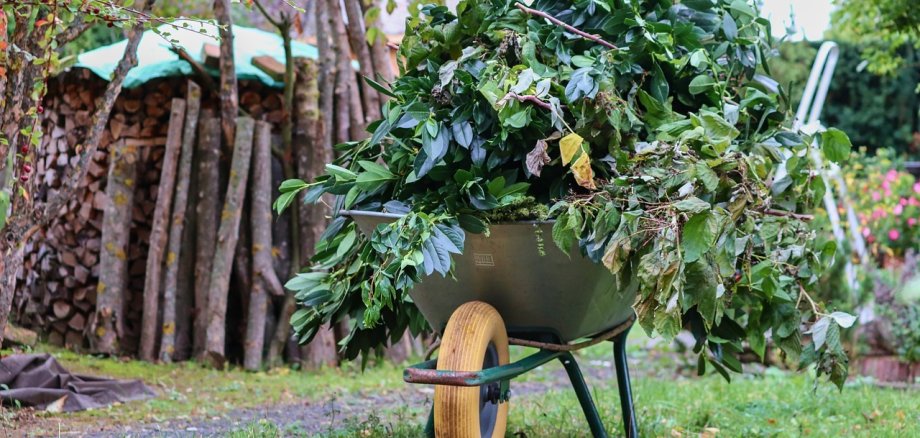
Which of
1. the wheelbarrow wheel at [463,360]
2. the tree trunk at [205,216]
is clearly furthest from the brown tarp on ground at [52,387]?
the wheelbarrow wheel at [463,360]

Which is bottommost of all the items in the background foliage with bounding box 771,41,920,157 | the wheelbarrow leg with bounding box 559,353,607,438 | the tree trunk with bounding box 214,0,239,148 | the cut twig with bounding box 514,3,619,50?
the wheelbarrow leg with bounding box 559,353,607,438

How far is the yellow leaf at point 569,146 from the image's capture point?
200cm

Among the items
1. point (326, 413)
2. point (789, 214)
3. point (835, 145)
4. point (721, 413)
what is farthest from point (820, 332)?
point (326, 413)

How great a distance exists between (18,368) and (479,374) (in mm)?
2333

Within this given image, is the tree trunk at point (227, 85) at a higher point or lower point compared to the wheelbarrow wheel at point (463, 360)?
higher

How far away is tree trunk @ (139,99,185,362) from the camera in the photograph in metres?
4.56

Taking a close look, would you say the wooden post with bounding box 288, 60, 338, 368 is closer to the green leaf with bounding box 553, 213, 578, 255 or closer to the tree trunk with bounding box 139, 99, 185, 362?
the tree trunk with bounding box 139, 99, 185, 362

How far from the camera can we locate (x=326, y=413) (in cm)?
320

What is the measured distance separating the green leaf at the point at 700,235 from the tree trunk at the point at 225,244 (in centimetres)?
315

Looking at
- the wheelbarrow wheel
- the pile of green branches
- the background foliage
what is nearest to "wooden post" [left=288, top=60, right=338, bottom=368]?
the pile of green branches

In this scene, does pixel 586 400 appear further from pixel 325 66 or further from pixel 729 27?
pixel 325 66

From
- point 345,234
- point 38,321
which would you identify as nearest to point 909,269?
point 345,234

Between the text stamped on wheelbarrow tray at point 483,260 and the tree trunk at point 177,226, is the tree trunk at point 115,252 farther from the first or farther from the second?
the text stamped on wheelbarrow tray at point 483,260

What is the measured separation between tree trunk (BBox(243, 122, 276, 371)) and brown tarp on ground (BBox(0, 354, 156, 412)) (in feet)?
2.87
